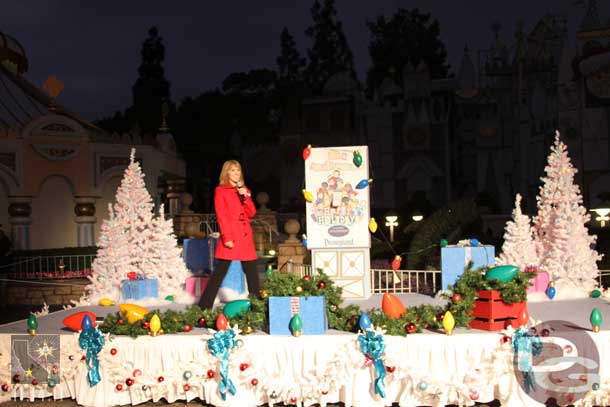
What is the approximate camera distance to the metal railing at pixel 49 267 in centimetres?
1580

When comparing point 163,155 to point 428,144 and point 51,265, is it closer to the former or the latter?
point 51,265

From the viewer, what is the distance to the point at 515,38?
2833 cm

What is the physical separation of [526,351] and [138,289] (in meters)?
5.98

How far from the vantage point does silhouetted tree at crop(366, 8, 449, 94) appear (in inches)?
1719

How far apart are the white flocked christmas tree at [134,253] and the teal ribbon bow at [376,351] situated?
184 inches

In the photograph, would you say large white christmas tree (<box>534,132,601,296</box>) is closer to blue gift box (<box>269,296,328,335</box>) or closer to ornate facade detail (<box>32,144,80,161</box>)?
blue gift box (<box>269,296,328,335</box>)

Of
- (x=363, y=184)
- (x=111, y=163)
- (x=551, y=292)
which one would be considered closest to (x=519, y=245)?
(x=551, y=292)

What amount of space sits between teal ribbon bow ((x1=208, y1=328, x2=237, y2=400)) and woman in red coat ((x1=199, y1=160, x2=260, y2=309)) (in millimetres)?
1771

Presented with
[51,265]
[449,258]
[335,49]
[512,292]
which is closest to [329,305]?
[512,292]

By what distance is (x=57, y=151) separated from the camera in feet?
58.8

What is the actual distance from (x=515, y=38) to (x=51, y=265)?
2155 centimetres

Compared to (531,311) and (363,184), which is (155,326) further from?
(531,311)

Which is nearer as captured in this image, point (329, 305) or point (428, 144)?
point (329, 305)

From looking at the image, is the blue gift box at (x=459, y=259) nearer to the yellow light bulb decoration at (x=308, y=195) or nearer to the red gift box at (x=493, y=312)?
the yellow light bulb decoration at (x=308, y=195)
